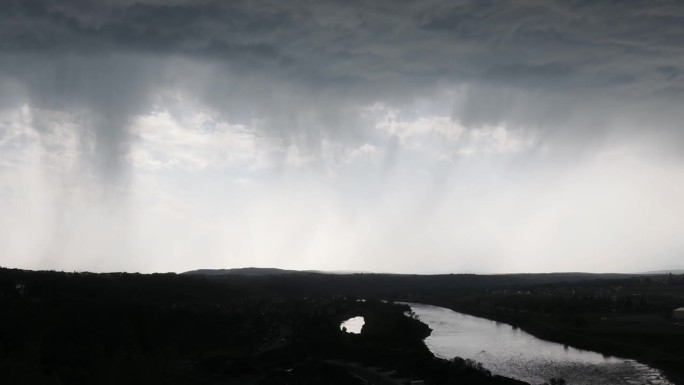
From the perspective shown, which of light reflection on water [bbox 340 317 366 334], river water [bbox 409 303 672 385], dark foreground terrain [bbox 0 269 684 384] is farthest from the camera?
light reflection on water [bbox 340 317 366 334]

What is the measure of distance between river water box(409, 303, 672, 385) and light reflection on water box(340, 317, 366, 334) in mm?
11942

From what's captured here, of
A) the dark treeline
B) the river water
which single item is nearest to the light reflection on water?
the dark treeline

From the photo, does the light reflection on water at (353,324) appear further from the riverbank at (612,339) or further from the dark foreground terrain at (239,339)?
the riverbank at (612,339)

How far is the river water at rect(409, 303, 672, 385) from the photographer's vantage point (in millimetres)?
52688

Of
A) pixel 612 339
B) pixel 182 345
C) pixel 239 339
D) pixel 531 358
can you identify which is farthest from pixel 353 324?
pixel 531 358

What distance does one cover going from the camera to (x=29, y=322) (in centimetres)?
5628

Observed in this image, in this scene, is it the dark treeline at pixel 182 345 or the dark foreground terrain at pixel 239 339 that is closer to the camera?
the dark treeline at pixel 182 345

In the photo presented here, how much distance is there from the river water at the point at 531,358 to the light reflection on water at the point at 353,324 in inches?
470

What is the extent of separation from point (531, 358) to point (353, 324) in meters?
47.7

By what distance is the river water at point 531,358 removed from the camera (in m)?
52.7

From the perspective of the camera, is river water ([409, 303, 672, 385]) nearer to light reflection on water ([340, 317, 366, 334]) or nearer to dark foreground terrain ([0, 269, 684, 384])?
dark foreground terrain ([0, 269, 684, 384])

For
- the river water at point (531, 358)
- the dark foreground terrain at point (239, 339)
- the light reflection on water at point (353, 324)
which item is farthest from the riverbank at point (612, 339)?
the light reflection on water at point (353, 324)

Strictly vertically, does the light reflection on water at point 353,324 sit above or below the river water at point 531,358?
above

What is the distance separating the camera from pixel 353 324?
10794 cm
